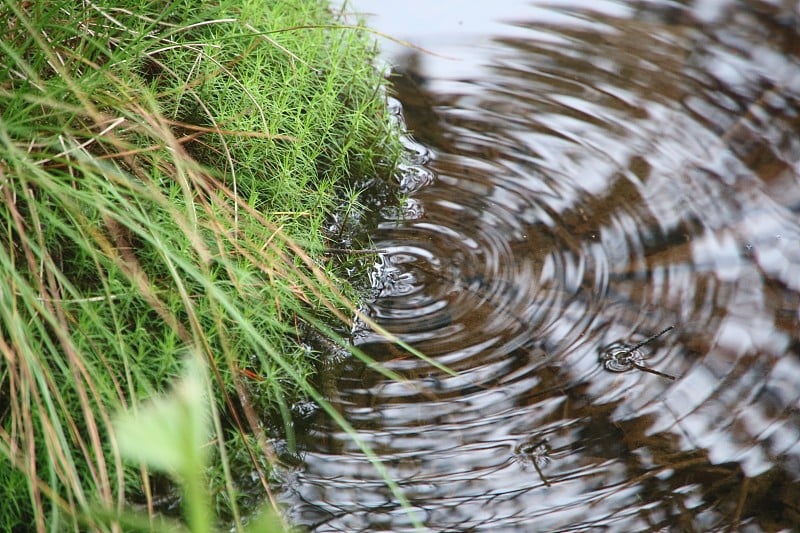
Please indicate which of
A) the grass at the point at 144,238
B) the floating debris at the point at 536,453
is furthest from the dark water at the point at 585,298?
the grass at the point at 144,238

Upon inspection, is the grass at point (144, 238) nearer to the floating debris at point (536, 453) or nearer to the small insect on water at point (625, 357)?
the floating debris at point (536, 453)

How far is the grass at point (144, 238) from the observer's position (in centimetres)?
170

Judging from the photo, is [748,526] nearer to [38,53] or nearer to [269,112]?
[269,112]

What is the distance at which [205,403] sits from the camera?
1.88 m

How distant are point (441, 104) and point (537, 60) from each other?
0.58m

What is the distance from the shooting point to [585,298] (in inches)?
96.7

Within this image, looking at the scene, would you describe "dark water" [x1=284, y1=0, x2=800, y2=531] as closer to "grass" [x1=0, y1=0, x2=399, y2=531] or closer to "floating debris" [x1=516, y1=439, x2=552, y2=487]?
"floating debris" [x1=516, y1=439, x2=552, y2=487]

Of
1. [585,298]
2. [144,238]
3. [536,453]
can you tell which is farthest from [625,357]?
[144,238]

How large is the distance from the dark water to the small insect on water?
1cm

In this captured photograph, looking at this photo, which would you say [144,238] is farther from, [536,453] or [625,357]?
[625,357]

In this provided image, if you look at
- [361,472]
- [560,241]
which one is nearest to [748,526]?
[361,472]

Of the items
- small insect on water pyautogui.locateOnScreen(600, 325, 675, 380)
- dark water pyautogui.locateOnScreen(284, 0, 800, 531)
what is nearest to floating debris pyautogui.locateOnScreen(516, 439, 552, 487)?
dark water pyautogui.locateOnScreen(284, 0, 800, 531)

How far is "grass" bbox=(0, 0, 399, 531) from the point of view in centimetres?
170

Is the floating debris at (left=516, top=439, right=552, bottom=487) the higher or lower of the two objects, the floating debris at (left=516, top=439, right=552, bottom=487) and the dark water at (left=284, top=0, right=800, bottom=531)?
the lower
